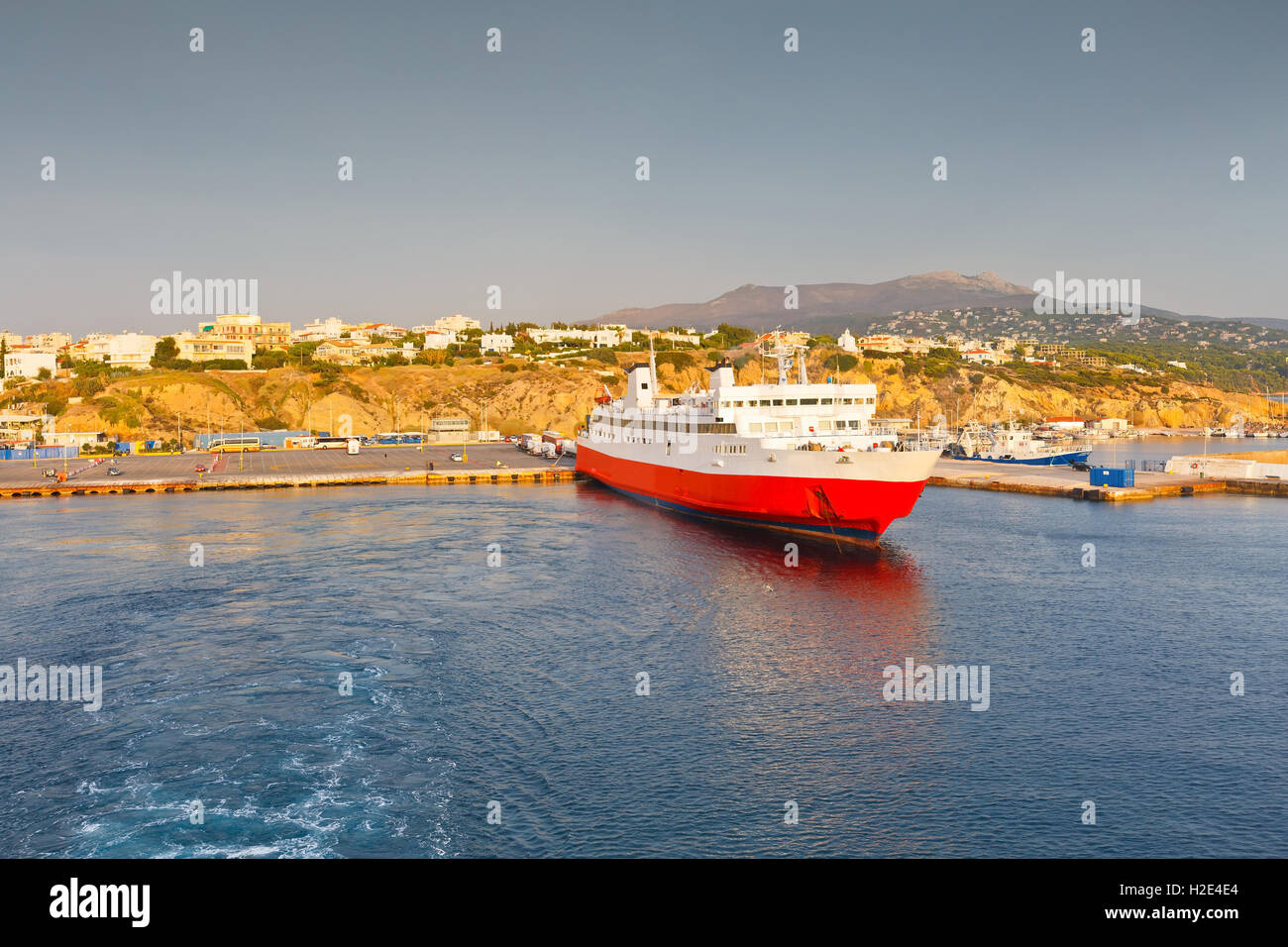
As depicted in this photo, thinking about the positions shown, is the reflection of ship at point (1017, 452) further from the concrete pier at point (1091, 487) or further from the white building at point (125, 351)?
the white building at point (125, 351)

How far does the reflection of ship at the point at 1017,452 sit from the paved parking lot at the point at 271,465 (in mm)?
→ 52827

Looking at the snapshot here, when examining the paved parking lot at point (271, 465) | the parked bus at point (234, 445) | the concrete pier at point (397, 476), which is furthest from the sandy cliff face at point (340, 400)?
the concrete pier at point (397, 476)

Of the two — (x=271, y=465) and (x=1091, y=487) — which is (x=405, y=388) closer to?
(x=271, y=465)

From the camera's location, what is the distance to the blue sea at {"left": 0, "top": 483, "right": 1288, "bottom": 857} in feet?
61.3

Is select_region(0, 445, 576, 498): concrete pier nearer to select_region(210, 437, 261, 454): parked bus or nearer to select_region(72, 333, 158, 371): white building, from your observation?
select_region(210, 437, 261, 454): parked bus

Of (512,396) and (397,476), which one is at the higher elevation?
(512,396)

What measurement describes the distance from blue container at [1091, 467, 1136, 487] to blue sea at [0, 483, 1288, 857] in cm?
2788

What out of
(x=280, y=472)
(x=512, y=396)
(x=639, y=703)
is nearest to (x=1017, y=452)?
(x=512, y=396)

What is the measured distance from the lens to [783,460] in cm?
5100

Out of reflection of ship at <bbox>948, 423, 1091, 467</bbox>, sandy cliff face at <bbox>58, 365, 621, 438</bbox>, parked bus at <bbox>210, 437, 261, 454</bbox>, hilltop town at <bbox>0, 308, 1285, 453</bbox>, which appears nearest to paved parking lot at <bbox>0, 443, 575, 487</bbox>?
parked bus at <bbox>210, 437, 261, 454</bbox>

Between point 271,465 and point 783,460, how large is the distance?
225 feet

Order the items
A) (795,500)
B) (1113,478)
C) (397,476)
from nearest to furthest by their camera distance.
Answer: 1. (795,500)
2. (1113,478)
3. (397,476)
